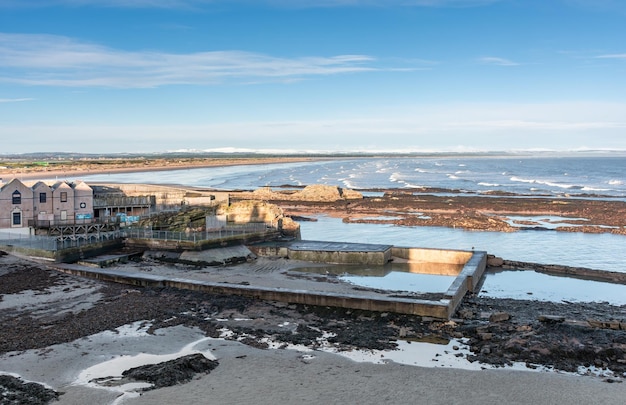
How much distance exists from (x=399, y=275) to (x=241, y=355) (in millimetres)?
15164

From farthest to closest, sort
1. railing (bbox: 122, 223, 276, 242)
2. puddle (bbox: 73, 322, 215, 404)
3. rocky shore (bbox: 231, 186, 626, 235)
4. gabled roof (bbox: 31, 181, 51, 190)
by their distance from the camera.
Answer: rocky shore (bbox: 231, 186, 626, 235) < gabled roof (bbox: 31, 181, 51, 190) < railing (bbox: 122, 223, 276, 242) < puddle (bbox: 73, 322, 215, 404)

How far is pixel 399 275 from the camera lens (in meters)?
30.5

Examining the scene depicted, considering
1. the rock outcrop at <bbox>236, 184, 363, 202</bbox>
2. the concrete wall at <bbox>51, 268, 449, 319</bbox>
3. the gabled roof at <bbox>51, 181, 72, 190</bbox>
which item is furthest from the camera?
the rock outcrop at <bbox>236, 184, 363, 202</bbox>

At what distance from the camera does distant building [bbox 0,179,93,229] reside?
113 ft

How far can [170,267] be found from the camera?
31547mm

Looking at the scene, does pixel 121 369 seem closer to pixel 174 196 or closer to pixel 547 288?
pixel 547 288

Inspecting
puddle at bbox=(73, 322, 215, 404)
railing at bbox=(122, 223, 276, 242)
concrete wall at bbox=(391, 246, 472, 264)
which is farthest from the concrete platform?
puddle at bbox=(73, 322, 215, 404)

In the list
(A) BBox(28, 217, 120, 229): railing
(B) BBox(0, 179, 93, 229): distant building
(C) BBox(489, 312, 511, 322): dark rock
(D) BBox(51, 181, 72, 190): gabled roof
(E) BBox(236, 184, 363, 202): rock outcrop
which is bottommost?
(C) BBox(489, 312, 511, 322): dark rock

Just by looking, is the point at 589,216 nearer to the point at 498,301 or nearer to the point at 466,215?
the point at 466,215

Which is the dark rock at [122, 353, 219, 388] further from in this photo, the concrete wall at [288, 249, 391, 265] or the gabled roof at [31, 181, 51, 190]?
the gabled roof at [31, 181, 51, 190]

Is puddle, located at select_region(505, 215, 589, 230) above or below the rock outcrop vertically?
below

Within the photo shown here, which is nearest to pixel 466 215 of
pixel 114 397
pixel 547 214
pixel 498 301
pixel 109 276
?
pixel 547 214

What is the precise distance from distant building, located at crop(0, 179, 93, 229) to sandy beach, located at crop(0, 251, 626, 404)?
11714mm

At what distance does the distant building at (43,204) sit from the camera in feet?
113
